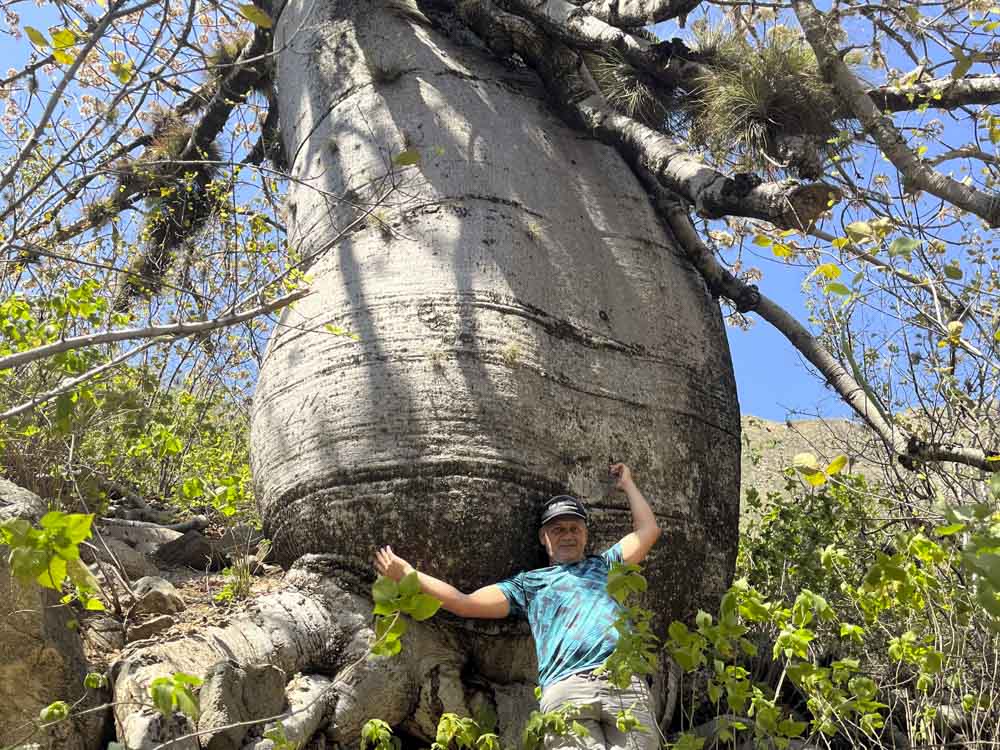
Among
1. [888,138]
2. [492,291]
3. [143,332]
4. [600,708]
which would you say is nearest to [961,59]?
[888,138]

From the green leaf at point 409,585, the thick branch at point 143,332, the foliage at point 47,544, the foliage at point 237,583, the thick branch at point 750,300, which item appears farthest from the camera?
the thick branch at point 750,300

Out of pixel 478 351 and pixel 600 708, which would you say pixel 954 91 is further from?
pixel 600 708

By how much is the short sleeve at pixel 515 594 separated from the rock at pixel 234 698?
0.66 meters

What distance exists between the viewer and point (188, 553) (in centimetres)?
369

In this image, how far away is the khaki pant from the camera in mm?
2373

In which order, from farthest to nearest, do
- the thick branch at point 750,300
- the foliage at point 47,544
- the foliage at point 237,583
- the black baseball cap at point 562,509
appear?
1. the thick branch at point 750,300
2. the foliage at point 237,583
3. the black baseball cap at point 562,509
4. the foliage at point 47,544

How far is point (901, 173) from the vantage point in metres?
2.97

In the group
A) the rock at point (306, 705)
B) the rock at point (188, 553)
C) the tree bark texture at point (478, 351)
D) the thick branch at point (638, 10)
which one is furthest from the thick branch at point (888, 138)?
the rock at point (188, 553)

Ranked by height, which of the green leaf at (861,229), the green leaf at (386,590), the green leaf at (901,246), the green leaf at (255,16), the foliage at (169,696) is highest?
the green leaf at (255,16)

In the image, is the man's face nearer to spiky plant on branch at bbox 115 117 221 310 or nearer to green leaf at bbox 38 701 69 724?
green leaf at bbox 38 701 69 724

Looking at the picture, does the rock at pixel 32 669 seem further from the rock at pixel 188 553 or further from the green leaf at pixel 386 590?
the rock at pixel 188 553

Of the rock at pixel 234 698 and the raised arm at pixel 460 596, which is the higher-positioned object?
the raised arm at pixel 460 596

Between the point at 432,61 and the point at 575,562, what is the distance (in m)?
2.17

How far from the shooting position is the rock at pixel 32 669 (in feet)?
7.70
